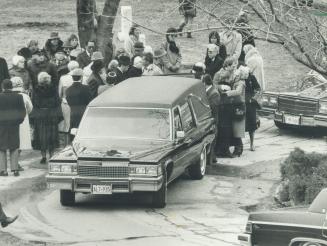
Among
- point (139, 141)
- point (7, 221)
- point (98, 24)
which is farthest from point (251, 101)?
point (7, 221)

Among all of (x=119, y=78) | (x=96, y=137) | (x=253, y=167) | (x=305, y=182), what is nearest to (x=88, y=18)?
(x=119, y=78)

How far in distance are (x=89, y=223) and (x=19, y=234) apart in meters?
1.14

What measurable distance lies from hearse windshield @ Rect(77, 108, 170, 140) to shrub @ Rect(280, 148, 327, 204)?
6.86 ft

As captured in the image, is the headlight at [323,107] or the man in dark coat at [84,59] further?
the man in dark coat at [84,59]

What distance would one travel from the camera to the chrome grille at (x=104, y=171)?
15797mm

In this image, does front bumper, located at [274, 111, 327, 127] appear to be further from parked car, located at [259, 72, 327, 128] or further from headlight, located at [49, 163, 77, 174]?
headlight, located at [49, 163, 77, 174]

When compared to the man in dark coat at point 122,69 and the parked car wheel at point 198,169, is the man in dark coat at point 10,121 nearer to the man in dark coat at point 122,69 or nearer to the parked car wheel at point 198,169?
the man in dark coat at point 122,69

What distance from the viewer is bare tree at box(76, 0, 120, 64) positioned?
2494 cm

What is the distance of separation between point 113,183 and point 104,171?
0.23 metres

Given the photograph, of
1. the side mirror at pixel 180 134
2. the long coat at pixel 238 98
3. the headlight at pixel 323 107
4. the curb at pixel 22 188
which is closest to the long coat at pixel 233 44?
the headlight at pixel 323 107

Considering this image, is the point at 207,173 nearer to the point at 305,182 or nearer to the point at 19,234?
the point at 305,182

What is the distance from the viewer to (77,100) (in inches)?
759

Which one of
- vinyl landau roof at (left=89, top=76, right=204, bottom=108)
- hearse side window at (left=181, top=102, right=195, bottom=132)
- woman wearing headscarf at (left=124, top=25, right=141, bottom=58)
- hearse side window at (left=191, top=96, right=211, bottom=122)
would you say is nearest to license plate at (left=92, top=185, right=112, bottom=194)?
vinyl landau roof at (left=89, top=76, right=204, bottom=108)

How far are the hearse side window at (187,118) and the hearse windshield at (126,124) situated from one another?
601mm
